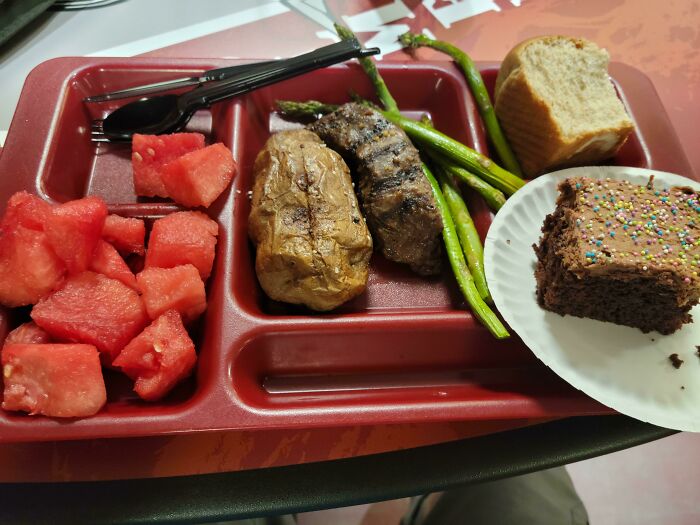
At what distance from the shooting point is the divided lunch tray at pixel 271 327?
1760mm

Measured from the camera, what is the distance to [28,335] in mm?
1754

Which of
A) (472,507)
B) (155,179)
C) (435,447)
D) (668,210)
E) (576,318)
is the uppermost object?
(155,179)

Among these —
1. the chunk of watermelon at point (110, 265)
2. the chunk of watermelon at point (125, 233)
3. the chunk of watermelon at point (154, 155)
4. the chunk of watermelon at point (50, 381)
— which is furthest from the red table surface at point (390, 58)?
the chunk of watermelon at point (154, 155)

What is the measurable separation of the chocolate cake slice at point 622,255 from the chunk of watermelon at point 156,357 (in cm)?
140

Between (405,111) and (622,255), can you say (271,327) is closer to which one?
(622,255)

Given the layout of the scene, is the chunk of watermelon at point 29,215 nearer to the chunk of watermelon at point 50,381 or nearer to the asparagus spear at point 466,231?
the chunk of watermelon at point 50,381

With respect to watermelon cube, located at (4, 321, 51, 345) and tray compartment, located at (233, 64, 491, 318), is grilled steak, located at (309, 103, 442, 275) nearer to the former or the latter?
tray compartment, located at (233, 64, 491, 318)

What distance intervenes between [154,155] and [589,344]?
1966mm

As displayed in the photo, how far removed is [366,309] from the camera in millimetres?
2195

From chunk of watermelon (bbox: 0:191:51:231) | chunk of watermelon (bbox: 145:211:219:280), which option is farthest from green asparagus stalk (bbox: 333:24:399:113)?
chunk of watermelon (bbox: 0:191:51:231)

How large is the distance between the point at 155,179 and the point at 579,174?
191 cm

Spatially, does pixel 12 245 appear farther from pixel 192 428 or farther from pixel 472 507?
pixel 472 507

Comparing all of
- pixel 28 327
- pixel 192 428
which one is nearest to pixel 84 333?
pixel 28 327

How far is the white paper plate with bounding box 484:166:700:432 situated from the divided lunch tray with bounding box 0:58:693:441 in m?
0.10
